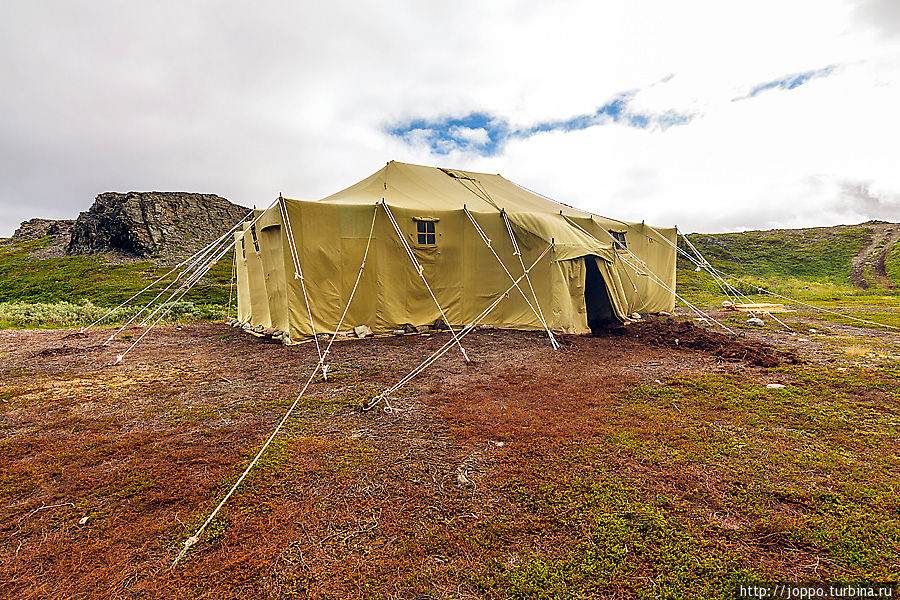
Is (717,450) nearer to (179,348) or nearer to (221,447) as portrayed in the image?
(221,447)

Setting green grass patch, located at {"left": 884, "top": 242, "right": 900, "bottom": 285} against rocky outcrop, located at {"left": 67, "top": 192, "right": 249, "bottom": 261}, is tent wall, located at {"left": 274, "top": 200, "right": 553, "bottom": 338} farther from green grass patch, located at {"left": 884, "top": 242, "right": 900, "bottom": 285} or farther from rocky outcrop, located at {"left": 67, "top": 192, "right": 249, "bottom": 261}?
rocky outcrop, located at {"left": 67, "top": 192, "right": 249, "bottom": 261}

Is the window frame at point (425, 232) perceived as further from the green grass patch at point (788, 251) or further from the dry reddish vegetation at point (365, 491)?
the green grass patch at point (788, 251)

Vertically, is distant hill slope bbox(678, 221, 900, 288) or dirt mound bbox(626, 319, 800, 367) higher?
distant hill slope bbox(678, 221, 900, 288)

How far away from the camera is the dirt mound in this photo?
767 centimetres

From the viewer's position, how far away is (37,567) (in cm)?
258

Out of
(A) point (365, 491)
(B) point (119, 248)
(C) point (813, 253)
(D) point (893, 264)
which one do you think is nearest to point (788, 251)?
(C) point (813, 253)

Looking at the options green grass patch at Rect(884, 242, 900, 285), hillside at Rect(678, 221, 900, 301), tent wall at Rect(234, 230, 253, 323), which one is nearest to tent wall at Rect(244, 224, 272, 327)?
tent wall at Rect(234, 230, 253, 323)

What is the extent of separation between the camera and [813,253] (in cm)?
4634

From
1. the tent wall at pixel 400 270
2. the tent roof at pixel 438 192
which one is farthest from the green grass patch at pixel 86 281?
the tent wall at pixel 400 270

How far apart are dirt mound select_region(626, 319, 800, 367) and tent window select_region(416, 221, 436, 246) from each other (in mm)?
5582

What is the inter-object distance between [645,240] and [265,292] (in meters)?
12.1

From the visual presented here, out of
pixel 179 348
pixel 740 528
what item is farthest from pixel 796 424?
pixel 179 348

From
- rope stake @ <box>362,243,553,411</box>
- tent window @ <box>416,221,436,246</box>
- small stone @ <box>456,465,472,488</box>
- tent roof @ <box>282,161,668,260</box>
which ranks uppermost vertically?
tent roof @ <box>282,161,668,260</box>

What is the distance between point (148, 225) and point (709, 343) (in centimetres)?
5194
